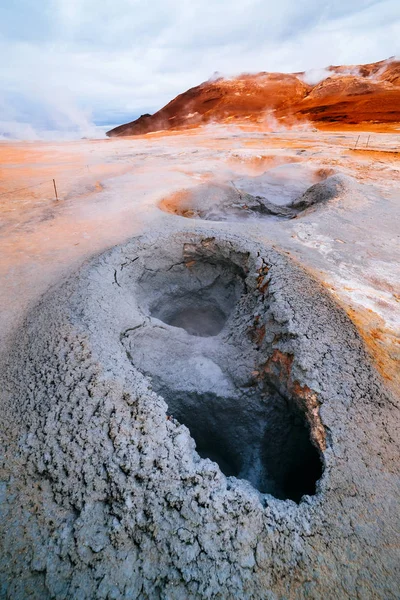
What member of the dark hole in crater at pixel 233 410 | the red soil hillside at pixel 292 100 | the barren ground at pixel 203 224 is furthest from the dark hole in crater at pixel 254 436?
the red soil hillside at pixel 292 100

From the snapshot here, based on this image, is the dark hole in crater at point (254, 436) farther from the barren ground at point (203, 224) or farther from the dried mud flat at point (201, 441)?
the barren ground at point (203, 224)

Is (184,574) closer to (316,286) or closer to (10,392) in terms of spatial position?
(10,392)

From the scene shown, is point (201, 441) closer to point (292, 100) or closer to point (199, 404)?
point (199, 404)

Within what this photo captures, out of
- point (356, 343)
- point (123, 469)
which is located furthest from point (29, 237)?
point (356, 343)

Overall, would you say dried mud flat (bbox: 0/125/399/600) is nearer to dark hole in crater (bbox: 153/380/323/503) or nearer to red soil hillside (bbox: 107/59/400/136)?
dark hole in crater (bbox: 153/380/323/503)

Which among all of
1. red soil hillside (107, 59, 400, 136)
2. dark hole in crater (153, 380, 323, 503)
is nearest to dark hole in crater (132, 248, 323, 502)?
dark hole in crater (153, 380, 323, 503)

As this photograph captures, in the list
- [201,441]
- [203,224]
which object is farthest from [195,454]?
[203,224]
